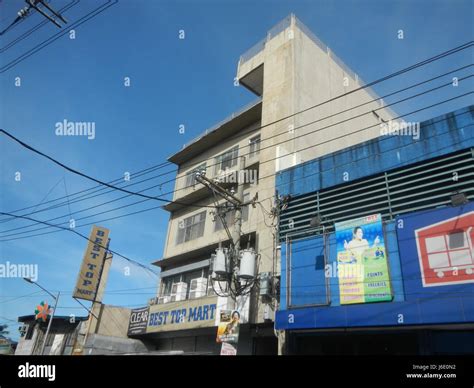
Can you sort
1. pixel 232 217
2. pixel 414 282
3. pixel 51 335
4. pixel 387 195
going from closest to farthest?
pixel 414 282 → pixel 387 195 → pixel 232 217 → pixel 51 335

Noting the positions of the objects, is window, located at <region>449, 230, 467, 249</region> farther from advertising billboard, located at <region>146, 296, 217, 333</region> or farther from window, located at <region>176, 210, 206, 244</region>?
window, located at <region>176, 210, 206, 244</region>

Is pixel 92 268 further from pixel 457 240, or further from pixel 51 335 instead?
pixel 457 240

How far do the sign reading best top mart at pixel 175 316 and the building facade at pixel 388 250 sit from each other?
201 inches

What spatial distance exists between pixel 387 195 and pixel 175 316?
12820 mm

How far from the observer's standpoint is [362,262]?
12.4 m

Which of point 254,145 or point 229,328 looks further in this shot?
point 254,145

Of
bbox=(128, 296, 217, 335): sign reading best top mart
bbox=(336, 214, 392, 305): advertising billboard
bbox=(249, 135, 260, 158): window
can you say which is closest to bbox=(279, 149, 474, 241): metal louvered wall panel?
bbox=(336, 214, 392, 305): advertising billboard

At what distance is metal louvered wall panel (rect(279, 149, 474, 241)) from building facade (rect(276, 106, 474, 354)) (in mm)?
37

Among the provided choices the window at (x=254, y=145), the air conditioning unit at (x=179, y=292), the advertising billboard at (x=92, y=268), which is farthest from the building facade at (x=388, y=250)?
the advertising billboard at (x=92, y=268)

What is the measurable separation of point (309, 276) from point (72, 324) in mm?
29813

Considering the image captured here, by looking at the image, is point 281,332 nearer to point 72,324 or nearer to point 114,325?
point 114,325

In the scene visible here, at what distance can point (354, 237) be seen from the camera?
42.6 feet

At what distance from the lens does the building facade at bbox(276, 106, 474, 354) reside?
34.7 ft

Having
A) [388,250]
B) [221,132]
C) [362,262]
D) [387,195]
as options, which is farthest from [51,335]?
[387,195]
